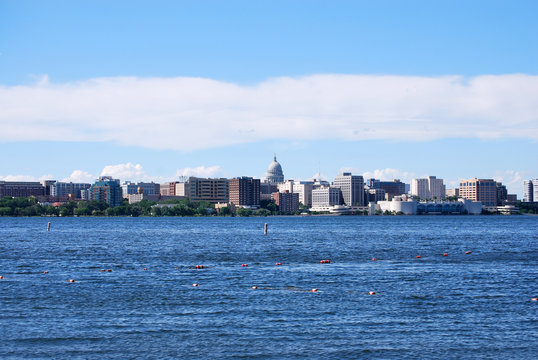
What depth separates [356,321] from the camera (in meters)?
Result: 33.8

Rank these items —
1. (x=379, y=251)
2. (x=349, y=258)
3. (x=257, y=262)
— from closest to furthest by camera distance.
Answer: (x=257, y=262) → (x=349, y=258) → (x=379, y=251)

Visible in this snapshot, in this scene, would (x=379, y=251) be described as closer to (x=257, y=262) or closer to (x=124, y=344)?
(x=257, y=262)

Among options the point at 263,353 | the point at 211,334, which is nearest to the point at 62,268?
the point at 211,334

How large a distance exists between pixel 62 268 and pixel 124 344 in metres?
31.7

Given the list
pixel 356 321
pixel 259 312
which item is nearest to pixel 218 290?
pixel 259 312

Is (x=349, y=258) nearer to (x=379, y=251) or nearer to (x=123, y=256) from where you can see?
(x=379, y=251)

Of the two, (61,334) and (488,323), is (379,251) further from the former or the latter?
(61,334)

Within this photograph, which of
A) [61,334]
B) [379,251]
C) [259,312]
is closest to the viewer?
[61,334]

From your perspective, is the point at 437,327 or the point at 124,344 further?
the point at 437,327

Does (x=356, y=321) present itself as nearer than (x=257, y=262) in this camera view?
Yes

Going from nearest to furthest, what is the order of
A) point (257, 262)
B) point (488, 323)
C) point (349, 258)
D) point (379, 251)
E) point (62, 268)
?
point (488, 323), point (62, 268), point (257, 262), point (349, 258), point (379, 251)

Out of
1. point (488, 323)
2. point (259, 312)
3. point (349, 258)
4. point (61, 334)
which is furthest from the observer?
point (349, 258)

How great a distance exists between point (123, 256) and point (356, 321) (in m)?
43.9

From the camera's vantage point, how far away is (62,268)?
5900 cm
